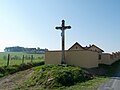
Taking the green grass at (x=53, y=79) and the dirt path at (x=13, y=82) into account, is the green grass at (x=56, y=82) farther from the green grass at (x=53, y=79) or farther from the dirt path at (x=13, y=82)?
the dirt path at (x=13, y=82)

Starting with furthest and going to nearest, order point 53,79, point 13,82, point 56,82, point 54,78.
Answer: point 13,82 < point 54,78 < point 53,79 < point 56,82

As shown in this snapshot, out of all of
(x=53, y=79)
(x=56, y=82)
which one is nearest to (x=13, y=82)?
(x=53, y=79)

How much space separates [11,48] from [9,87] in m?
126

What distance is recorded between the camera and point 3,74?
2414cm

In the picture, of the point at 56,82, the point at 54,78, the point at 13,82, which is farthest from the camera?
the point at 13,82

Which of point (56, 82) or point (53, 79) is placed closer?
point (56, 82)

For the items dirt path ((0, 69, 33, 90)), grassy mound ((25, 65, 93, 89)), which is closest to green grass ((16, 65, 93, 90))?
grassy mound ((25, 65, 93, 89))

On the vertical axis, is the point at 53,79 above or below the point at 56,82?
above

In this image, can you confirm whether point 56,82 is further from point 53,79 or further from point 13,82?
point 13,82

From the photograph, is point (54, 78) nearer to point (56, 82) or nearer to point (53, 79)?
point (53, 79)

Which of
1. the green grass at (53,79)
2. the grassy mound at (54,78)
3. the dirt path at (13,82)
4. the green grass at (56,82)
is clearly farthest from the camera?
the dirt path at (13,82)

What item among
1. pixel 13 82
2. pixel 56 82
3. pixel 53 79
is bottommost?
pixel 13 82

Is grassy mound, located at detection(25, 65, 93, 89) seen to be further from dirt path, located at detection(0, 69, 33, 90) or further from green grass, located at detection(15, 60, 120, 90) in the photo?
dirt path, located at detection(0, 69, 33, 90)

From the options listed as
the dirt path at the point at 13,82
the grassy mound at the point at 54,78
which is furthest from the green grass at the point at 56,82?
the dirt path at the point at 13,82
